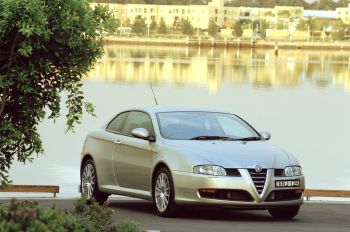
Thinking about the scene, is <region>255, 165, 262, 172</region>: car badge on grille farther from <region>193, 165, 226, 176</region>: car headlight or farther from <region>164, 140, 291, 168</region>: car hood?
<region>193, 165, 226, 176</region>: car headlight

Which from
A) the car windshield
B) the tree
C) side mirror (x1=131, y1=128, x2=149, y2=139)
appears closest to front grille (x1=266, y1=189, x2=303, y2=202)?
the car windshield

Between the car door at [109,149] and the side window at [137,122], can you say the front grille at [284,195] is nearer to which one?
the side window at [137,122]

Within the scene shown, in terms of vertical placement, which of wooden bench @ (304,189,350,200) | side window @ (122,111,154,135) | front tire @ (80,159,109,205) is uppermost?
side window @ (122,111,154,135)

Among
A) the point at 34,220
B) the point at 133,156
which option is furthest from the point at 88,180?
the point at 34,220

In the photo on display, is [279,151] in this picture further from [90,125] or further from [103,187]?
[90,125]

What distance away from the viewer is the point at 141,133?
51.6ft

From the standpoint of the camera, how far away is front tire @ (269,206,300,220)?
15.6 meters

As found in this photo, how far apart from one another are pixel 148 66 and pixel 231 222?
13636 centimetres

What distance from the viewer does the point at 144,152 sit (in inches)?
630

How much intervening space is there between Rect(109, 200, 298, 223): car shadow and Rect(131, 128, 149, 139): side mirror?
975 millimetres

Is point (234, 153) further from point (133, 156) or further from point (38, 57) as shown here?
point (38, 57)

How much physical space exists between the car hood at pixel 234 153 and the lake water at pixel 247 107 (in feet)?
10.9

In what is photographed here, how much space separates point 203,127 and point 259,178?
1548 millimetres

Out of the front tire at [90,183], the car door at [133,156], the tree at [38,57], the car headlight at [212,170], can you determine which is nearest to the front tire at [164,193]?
the car door at [133,156]
